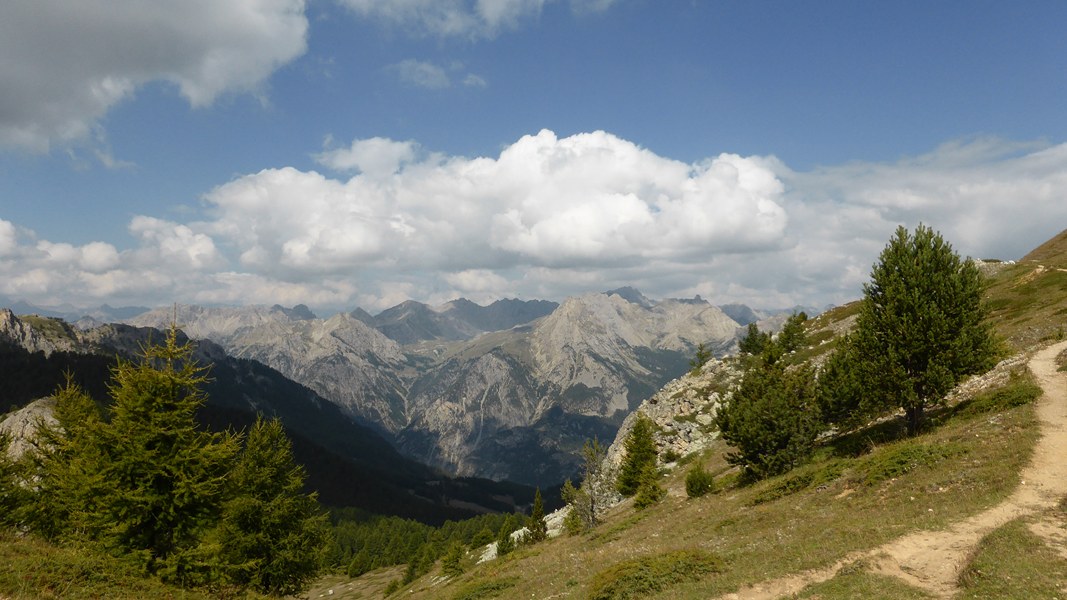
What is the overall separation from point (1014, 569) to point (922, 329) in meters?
21.1

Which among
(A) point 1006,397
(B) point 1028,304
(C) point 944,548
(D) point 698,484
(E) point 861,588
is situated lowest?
(D) point 698,484

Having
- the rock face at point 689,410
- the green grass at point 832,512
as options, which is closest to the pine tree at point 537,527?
the rock face at point 689,410

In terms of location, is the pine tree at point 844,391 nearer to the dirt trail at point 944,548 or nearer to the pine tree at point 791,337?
the dirt trail at point 944,548

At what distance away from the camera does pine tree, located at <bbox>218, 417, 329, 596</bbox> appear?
30.7 m

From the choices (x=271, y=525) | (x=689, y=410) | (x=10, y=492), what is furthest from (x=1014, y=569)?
(x=689, y=410)

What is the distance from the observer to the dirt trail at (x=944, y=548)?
52.5ft

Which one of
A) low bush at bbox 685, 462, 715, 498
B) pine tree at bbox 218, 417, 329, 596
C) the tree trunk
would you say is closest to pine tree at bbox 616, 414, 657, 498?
low bush at bbox 685, 462, 715, 498

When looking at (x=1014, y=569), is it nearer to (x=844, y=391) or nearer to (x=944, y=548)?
(x=944, y=548)

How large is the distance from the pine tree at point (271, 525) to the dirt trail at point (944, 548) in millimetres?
28216

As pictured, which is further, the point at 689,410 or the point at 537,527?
the point at 689,410

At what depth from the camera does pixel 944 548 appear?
17344 millimetres

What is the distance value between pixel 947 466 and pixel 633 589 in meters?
17.2

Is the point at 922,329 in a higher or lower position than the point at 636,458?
higher

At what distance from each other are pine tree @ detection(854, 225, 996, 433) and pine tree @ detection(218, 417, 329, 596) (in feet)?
131
